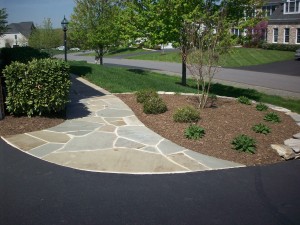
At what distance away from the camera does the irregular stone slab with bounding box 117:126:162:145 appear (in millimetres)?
8031

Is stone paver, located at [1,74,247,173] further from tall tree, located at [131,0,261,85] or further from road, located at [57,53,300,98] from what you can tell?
road, located at [57,53,300,98]

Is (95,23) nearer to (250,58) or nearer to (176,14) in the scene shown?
(176,14)

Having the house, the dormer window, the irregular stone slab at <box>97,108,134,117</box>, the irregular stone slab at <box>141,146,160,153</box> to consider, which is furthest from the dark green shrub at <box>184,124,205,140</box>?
the dormer window

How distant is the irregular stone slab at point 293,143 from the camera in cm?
726

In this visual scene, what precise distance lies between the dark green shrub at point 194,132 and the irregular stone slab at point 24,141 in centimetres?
371

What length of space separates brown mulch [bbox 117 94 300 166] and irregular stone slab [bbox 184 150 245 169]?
178 mm

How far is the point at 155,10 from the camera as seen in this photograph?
621 inches

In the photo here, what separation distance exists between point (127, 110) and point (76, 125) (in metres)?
2.31

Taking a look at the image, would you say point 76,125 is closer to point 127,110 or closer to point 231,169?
point 127,110

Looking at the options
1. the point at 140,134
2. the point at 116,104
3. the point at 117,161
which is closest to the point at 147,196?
the point at 117,161

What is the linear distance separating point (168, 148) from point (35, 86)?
449 centimetres

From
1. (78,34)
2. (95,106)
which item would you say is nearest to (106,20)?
(78,34)

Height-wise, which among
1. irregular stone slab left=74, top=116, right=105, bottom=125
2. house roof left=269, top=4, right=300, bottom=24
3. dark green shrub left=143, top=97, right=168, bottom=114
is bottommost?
irregular stone slab left=74, top=116, right=105, bottom=125

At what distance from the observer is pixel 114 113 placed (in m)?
10.5
